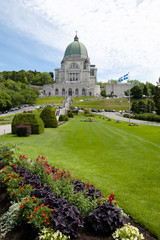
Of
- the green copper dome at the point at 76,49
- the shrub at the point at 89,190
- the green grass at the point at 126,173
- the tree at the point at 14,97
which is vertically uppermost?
the green copper dome at the point at 76,49

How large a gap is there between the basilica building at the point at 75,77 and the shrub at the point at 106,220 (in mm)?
102002

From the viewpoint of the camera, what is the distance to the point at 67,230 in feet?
→ 12.1

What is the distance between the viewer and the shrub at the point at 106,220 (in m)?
3.87

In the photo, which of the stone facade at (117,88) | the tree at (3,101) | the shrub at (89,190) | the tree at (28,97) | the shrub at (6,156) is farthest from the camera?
the stone facade at (117,88)

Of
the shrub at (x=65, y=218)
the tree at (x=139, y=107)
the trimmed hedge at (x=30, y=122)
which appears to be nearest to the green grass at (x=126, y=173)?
the shrub at (x=65, y=218)

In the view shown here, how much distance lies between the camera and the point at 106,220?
3.89 m

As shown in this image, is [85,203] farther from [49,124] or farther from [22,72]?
[22,72]

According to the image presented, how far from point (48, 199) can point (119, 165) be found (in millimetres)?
5026

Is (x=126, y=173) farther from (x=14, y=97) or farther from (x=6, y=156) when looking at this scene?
(x=14, y=97)

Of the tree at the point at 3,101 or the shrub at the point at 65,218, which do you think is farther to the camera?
the tree at the point at 3,101

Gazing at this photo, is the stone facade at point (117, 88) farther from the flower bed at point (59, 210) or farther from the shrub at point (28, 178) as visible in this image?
the flower bed at point (59, 210)

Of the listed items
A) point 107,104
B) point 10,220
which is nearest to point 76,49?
point 107,104

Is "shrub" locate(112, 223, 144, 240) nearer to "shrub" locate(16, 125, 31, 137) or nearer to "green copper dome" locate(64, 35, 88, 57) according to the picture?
"shrub" locate(16, 125, 31, 137)

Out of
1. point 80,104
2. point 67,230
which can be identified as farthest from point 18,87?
point 67,230
